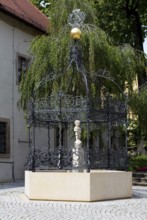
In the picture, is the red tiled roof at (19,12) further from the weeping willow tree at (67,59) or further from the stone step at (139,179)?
the stone step at (139,179)

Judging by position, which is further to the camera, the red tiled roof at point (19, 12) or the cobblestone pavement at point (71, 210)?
the red tiled roof at point (19, 12)

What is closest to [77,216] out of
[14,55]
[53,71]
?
[53,71]

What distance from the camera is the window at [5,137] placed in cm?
2016

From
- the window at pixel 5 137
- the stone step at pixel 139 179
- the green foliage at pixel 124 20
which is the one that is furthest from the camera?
the green foliage at pixel 124 20

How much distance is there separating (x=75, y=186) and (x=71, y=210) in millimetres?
1649

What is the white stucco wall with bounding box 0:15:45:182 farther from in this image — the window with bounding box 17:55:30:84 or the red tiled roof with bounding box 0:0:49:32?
the red tiled roof with bounding box 0:0:49:32

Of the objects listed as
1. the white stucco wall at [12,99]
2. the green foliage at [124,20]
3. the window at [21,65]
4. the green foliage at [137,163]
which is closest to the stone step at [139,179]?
the green foliage at [137,163]

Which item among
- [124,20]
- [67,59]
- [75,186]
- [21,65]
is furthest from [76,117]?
[124,20]

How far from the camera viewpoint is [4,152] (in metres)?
20.2

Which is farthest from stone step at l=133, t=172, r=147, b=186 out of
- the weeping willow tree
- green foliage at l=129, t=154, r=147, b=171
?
the weeping willow tree

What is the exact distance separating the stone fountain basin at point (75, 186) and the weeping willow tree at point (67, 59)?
590 cm

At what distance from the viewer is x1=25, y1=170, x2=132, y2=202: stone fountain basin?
12293mm

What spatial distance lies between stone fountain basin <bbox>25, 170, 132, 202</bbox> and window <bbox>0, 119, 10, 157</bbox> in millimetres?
7213

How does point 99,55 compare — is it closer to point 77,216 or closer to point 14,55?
point 14,55
